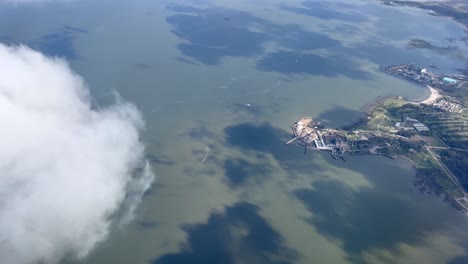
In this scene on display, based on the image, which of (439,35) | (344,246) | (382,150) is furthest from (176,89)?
(439,35)

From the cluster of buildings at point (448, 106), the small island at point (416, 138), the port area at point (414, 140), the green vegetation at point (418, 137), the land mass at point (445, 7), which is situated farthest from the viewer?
the land mass at point (445, 7)

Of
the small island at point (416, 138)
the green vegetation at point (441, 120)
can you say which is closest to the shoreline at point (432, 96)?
the small island at point (416, 138)

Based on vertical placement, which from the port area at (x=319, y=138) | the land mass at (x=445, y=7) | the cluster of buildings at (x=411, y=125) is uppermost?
the land mass at (x=445, y=7)

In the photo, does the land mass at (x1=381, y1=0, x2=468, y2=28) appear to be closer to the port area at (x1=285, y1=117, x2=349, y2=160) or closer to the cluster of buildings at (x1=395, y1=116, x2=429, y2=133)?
the cluster of buildings at (x1=395, y1=116, x2=429, y2=133)

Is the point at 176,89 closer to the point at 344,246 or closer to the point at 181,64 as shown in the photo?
the point at 181,64

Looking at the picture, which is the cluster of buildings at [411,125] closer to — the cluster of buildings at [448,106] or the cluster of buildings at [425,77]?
the cluster of buildings at [448,106]

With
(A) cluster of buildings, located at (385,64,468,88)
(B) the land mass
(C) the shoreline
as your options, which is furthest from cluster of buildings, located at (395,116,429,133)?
(B) the land mass

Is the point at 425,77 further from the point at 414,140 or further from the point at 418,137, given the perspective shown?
the point at 414,140

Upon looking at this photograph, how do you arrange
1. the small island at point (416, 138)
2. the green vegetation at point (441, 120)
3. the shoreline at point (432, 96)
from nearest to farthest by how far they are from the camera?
the small island at point (416, 138)
the green vegetation at point (441, 120)
the shoreline at point (432, 96)

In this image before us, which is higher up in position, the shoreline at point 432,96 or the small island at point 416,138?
the shoreline at point 432,96
